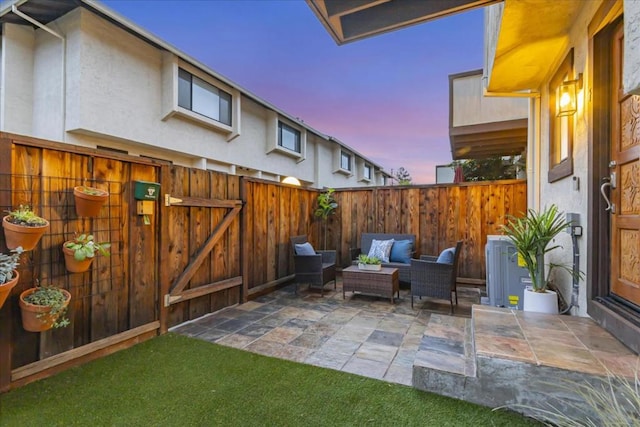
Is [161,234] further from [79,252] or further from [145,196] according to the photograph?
[79,252]

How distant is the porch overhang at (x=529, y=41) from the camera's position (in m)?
2.49

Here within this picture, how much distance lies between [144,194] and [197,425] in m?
2.27

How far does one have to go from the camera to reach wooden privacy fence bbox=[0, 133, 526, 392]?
2367 mm

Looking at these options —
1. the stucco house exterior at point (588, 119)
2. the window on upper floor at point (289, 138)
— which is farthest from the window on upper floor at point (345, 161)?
the stucco house exterior at point (588, 119)

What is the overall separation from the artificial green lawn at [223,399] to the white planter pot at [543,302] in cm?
124

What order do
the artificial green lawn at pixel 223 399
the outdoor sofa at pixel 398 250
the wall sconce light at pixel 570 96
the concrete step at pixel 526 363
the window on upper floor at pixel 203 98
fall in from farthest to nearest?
1. the window on upper floor at pixel 203 98
2. the outdoor sofa at pixel 398 250
3. the wall sconce light at pixel 570 96
4. the artificial green lawn at pixel 223 399
5. the concrete step at pixel 526 363

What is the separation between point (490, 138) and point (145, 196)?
270 inches

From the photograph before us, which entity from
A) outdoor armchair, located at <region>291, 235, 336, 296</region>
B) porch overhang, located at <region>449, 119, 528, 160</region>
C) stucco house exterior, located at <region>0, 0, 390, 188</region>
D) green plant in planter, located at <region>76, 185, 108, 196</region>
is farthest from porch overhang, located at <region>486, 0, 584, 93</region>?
stucco house exterior, located at <region>0, 0, 390, 188</region>

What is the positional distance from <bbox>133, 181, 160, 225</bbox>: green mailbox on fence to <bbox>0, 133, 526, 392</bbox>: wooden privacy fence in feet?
0.15

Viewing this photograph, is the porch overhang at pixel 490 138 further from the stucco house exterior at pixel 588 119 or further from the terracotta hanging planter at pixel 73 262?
the terracotta hanging planter at pixel 73 262

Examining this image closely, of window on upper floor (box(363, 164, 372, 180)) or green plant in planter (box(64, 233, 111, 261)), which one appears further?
window on upper floor (box(363, 164, 372, 180))

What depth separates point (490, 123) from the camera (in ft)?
19.8

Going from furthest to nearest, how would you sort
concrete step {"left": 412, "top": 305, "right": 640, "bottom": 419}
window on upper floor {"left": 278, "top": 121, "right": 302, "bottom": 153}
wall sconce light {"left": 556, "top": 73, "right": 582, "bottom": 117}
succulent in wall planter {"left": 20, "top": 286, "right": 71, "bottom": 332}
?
window on upper floor {"left": 278, "top": 121, "right": 302, "bottom": 153} < wall sconce light {"left": 556, "top": 73, "right": 582, "bottom": 117} < succulent in wall planter {"left": 20, "top": 286, "right": 71, "bottom": 332} < concrete step {"left": 412, "top": 305, "right": 640, "bottom": 419}

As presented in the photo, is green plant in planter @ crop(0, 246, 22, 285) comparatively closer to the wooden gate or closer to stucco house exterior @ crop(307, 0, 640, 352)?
the wooden gate
